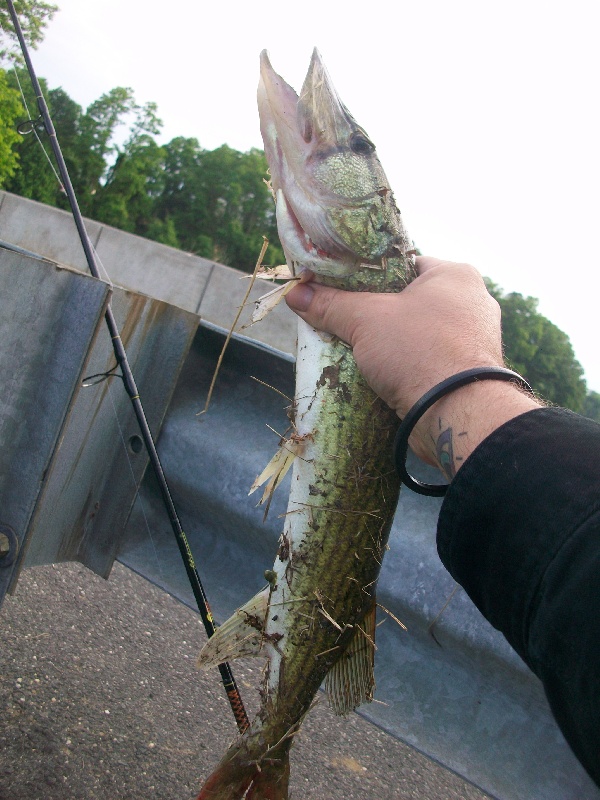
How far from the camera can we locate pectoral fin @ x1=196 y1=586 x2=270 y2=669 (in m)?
2.19

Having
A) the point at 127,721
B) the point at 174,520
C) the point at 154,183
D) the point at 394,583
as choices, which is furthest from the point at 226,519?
the point at 154,183

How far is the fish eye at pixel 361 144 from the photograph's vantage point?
2.37m

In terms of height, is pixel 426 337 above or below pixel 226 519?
above

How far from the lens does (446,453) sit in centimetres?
179

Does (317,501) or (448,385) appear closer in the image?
(448,385)

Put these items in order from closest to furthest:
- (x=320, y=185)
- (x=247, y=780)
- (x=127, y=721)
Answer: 1. (x=247, y=780)
2. (x=320, y=185)
3. (x=127, y=721)

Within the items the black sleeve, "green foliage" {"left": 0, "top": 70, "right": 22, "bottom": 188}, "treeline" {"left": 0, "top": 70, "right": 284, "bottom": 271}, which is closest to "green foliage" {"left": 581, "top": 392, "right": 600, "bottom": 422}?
"treeline" {"left": 0, "top": 70, "right": 284, "bottom": 271}

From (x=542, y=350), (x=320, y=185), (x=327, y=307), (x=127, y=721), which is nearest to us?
(x=327, y=307)

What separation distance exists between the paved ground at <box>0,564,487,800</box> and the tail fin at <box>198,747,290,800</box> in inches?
A: 30.6

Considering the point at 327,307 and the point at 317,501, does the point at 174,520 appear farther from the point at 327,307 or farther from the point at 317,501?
the point at 327,307

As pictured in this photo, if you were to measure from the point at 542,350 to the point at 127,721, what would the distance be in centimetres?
5566

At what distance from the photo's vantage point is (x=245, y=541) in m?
2.92

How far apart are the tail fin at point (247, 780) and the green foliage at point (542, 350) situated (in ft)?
169

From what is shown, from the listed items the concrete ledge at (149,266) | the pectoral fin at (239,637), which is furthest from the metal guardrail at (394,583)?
the concrete ledge at (149,266)
